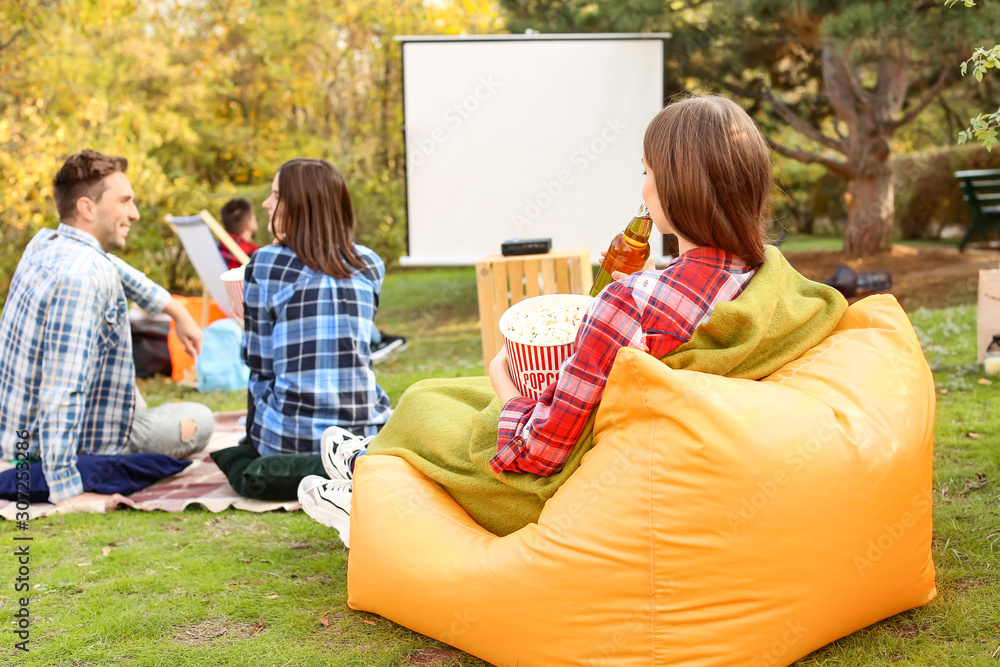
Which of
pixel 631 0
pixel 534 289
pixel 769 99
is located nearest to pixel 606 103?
pixel 631 0

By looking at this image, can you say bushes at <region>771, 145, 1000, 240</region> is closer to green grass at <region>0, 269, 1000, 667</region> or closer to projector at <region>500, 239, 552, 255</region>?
projector at <region>500, 239, 552, 255</region>

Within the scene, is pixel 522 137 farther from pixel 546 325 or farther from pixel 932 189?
pixel 932 189

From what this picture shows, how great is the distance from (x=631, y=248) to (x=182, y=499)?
2.19 meters

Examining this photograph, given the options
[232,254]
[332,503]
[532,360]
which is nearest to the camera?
[532,360]

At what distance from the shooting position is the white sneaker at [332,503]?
2.72m

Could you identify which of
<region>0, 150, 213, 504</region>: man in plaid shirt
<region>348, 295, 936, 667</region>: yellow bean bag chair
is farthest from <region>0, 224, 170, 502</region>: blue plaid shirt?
<region>348, 295, 936, 667</region>: yellow bean bag chair

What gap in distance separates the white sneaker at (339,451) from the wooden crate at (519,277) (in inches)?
62.9

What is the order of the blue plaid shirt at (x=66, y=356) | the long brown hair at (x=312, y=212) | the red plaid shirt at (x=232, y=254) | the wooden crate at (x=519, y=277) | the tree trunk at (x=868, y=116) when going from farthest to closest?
the tree trunk at (x=868, y=116) → the red plaid shirt at (x=232, y=254) → the wooden crate at (x=519, y=277) → the long brown hair at (x=312, y=212) → the blue plaid shirt at (x=66, y=356)

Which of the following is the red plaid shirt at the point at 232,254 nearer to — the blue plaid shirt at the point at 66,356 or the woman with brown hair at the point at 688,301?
the blue plaid shirt at the point at 66,356

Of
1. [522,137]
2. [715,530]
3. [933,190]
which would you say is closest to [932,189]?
[933,190]

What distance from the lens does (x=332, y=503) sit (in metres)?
2.75

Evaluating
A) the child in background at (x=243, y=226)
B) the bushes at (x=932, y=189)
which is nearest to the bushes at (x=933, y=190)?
the bushes at (x=932, y=189)

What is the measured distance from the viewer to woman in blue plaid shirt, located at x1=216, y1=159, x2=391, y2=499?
336 cm

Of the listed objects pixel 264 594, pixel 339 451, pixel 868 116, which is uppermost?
pixel 868 116
